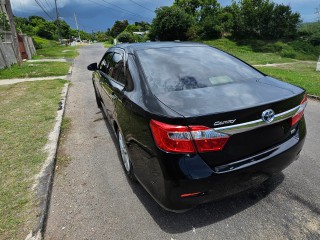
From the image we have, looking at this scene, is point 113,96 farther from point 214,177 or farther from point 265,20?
point 265,20

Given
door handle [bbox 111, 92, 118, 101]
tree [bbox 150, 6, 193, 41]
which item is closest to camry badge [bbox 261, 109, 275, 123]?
door handle [bbox 111, 92, 118, 101]

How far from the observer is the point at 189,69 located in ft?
8.89

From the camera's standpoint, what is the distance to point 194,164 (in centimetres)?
189

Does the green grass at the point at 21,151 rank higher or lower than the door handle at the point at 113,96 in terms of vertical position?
→ lower

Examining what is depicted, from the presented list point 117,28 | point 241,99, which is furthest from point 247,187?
point 117,28

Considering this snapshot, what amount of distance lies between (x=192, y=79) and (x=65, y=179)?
84.2 inches

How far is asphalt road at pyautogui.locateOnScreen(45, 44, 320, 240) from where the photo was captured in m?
2.29

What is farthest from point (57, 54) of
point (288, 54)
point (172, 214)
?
point (172, 214)

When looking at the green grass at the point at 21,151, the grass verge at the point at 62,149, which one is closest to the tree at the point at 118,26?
the green grass at the point at 21,151

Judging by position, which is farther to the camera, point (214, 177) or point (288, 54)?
point (288, 54)

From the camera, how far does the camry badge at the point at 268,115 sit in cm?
200

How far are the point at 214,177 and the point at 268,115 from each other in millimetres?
683

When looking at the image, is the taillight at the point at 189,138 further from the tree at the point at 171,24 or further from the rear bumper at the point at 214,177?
the tree at the point at 171,24

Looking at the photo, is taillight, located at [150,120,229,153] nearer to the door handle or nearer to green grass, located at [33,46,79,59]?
the door handle
